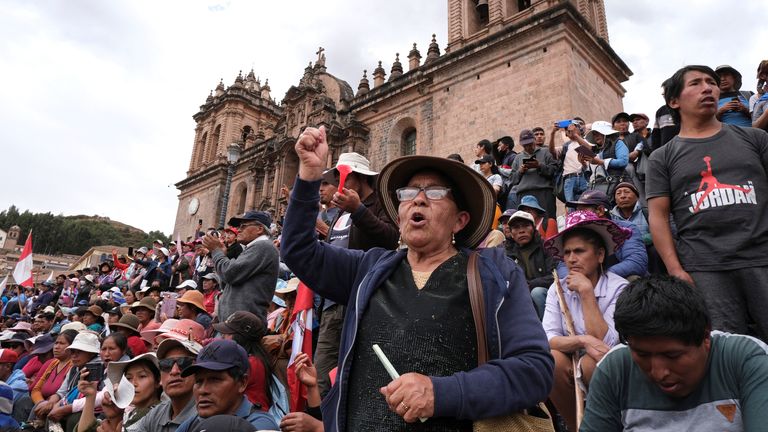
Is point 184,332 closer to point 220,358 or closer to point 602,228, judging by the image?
point 220,358

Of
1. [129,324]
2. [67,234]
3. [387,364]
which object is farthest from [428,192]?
[67,234]

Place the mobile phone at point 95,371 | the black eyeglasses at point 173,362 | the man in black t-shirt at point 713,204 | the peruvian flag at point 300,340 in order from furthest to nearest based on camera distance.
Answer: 1. the mobile phone at point 95,371
2. the black eyeglasses at point 173,362
3. the peruvian flag at point 300,340
4. the man in black t-shirt at point 713,204

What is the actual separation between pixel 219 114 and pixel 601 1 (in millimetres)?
26375

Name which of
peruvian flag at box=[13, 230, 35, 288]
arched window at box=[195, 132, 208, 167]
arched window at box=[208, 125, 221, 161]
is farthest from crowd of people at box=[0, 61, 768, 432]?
arched window at box=[195, 132, 208, 167]

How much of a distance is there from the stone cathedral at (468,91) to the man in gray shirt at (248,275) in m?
13.6

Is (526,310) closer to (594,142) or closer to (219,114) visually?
(594,142)

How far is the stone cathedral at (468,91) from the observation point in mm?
17125

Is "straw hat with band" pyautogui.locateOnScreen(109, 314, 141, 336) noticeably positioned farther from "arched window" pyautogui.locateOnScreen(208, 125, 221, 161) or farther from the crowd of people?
"arched window" pyautogui.locateOnScreen(208, 125, 221, 161)

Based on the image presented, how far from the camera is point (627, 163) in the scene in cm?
670

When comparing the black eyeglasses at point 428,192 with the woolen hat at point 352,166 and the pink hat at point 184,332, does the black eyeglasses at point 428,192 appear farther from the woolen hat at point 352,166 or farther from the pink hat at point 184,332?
the pink hat at point 184,332

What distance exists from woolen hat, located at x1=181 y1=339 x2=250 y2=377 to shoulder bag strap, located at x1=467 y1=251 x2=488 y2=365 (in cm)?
207

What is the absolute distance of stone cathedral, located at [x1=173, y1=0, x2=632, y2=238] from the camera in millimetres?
17125

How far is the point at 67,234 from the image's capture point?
76000 millimetres

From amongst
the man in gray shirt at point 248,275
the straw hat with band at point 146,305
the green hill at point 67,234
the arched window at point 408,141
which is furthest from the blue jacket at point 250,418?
the green hill at point 67,234
